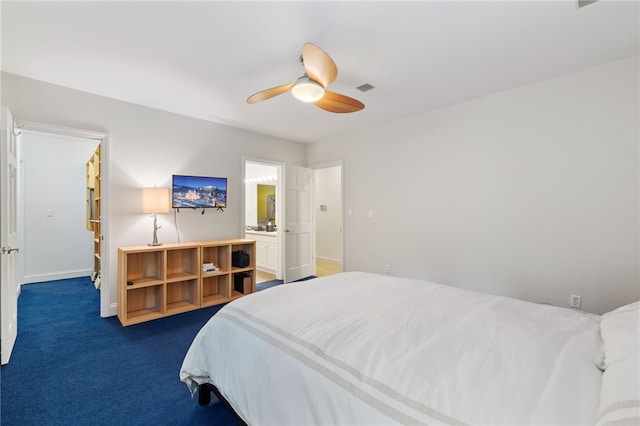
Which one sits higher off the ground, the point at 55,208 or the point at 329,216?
the point at 55,208

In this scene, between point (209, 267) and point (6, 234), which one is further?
point (209, 267)

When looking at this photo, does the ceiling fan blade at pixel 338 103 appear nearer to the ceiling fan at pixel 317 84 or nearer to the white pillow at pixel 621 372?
the ceiling fan at pixel 317 84

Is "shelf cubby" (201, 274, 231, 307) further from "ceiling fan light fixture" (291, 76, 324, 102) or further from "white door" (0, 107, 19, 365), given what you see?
"ceiling fan light fixture" (291, 76, 324, 102)

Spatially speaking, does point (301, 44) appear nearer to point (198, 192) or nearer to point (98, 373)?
point (198, 192)

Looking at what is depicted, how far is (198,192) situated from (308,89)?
245 centimetres

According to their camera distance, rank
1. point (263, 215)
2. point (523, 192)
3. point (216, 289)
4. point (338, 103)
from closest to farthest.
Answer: point (338, 103)
point (523, 192)
point (216, 289)
point (263, 215)

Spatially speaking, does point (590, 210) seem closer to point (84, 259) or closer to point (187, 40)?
point (187, 40)

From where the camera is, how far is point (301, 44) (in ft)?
7.38

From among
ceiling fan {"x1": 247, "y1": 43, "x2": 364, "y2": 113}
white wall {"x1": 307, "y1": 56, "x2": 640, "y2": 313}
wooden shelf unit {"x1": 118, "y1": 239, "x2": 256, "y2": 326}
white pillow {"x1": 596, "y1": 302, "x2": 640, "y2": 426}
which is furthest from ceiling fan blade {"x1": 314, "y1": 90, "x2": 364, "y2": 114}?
wooden shelf unit {"x1": 118, "y1": 239, "x2": 256, "y2": 326}

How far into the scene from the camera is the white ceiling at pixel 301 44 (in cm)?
190

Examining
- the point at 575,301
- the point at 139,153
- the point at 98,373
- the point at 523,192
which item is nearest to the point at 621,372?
the point at 575,301

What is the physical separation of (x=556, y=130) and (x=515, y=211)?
89 cm

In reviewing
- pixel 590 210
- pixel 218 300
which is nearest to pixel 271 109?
pixel 218 300

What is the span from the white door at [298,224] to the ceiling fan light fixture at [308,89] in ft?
8.58
